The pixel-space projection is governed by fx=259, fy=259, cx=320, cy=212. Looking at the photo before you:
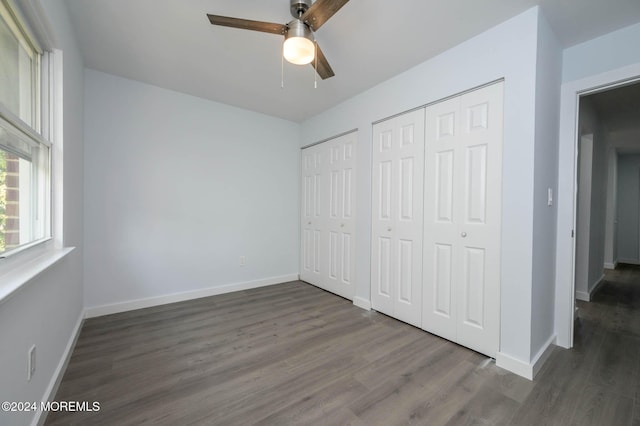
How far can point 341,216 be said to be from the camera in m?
3.39

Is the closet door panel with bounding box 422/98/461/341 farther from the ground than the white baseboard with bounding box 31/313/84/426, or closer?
farther from the ground

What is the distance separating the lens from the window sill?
917 mm

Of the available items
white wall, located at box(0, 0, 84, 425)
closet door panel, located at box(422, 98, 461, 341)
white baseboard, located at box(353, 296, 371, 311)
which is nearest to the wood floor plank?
closet door panel, located at box(422, 98, 461, 341)

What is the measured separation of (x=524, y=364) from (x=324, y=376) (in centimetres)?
137

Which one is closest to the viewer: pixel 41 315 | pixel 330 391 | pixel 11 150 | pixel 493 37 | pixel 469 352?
pixel 11 150

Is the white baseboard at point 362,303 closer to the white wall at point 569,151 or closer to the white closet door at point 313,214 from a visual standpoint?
the white closet door at point 313,214

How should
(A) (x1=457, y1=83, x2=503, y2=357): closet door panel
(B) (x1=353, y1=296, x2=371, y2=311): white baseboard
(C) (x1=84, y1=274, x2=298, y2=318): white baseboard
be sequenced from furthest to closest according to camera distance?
(B) (x1=353, y1=296, x2=371, y2=311): white baseboard → (C) (x1=84, y1=274, x2=298, y2=318): white baseboard → (A) (x1=457, y1=83, x2=503, y2=357): closet door panel

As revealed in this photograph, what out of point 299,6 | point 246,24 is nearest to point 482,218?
point 299,6

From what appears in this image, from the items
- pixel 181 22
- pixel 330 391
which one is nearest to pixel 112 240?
pixel 181 22

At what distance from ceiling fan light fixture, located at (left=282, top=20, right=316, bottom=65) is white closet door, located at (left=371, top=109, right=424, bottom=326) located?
1.34m

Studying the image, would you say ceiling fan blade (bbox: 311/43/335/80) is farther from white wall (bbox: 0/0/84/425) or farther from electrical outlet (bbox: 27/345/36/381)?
electrical outlet (bbox: 27/345/36/381)

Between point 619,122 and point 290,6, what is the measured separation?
16.1ft

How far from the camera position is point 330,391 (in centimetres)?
162

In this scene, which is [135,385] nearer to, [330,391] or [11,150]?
[330,391]
